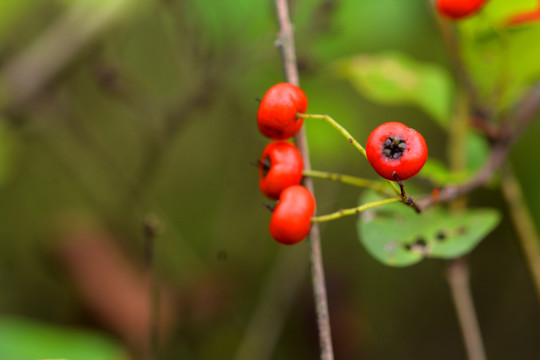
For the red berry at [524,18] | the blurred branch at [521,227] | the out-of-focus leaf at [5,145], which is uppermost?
the out-of-focus leaf at [5,145]

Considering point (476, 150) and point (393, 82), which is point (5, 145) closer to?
point (393, 82)

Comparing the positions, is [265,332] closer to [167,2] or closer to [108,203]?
[108,203]

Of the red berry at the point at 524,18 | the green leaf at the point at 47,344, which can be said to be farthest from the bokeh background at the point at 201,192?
the red berry at the point at 524,18

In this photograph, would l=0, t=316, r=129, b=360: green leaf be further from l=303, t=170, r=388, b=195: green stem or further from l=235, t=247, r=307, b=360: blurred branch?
l=303, t=170, r=388, b=195: green stem

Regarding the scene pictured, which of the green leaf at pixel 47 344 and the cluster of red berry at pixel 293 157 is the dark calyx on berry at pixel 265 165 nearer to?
the cluster of red berry at pixel 293 157

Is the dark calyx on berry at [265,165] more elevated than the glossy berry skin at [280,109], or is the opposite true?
the glossy berry skin at [280,109]

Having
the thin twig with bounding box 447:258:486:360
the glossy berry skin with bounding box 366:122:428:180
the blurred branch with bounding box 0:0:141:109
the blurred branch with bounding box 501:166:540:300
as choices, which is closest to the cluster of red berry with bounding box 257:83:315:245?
the glossy berry skin with bounding box 366:122:428:180

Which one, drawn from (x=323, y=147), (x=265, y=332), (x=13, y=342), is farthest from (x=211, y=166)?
(x=13, y=342)
